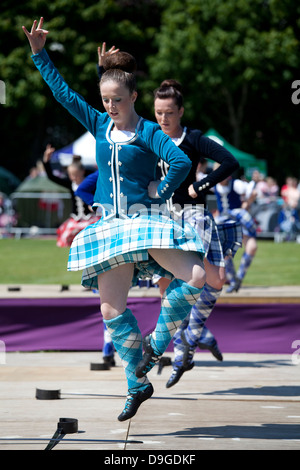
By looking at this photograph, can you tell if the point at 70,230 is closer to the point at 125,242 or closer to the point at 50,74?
the point at 50,74

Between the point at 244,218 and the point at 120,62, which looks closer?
the point at 120,62

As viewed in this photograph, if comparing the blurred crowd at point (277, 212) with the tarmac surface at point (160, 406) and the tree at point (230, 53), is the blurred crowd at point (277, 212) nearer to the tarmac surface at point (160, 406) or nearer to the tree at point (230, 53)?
the tree at point (230, 53)

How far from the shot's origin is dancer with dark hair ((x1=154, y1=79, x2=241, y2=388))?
19.4 feet

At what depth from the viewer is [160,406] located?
537 centimetres

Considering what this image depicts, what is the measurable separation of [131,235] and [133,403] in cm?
90

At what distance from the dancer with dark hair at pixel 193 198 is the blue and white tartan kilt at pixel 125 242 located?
3.64 ft

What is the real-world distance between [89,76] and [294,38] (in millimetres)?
7463

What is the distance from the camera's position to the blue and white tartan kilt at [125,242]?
14.9ft

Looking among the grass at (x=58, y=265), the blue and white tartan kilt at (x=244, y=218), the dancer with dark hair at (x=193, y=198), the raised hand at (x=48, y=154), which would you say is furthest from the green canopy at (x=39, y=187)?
the dancer with dark hair at (x=193, y=198)

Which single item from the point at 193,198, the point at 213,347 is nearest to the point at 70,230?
the point at 213,347

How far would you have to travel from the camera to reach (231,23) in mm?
30750

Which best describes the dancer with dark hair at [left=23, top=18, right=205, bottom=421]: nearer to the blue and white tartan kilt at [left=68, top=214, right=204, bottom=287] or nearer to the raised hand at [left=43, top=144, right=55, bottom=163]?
the blue and white tartan kilt at [left=68, top=214, right=204, bottom=287]
